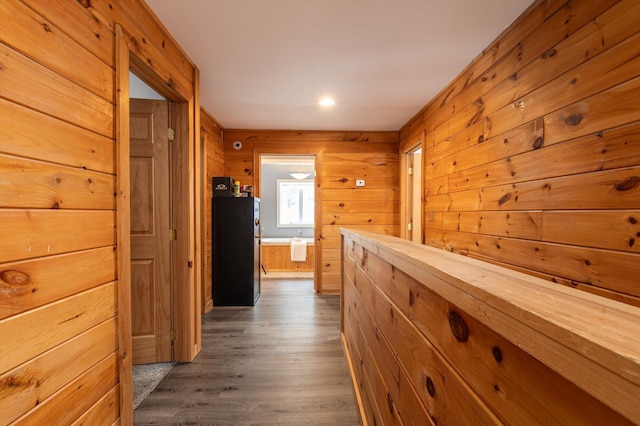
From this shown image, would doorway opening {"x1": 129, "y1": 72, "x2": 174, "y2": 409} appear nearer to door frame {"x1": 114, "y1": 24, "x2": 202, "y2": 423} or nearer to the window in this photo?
door frame {"x1": 114, "y1": 24, "x2": 202, "y2": 423}

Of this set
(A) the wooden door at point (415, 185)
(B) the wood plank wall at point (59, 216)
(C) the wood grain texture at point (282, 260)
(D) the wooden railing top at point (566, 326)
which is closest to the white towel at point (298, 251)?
(C) the wood grain texture at point (282, 260)

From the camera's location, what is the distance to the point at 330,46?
2.04m

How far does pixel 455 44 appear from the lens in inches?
79.5

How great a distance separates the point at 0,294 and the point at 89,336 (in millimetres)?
452

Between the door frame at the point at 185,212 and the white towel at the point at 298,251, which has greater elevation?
the door frame at the point at 185,212

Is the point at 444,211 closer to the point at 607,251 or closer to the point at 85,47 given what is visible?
the point at 607,251

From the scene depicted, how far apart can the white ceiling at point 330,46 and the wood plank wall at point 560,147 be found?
0.95 feet

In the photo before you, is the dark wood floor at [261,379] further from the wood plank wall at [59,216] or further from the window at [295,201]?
the window at [295,201]

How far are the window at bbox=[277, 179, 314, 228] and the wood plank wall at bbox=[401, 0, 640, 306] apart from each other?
4703 mm

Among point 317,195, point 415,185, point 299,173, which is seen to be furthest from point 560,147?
point 299,173

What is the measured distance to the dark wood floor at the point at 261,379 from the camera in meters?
1.70

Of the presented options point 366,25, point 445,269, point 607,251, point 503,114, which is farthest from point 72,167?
point 503,114

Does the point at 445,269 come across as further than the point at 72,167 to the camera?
No

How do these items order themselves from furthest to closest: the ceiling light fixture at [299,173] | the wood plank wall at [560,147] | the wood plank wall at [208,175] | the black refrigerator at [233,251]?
the ceiling light fixture at [299,173], the black refrigerator at [233,251], the wood plank wall at [208,175], the wood plank wall at [560,147]
